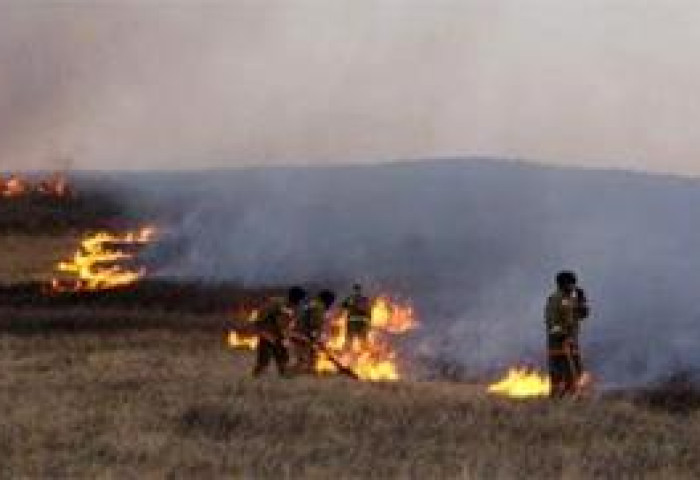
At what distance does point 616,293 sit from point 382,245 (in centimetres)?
2981

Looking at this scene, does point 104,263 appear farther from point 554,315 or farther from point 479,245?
point 554,315

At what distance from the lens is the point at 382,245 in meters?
73.9

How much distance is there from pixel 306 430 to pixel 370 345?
13211 millimetres

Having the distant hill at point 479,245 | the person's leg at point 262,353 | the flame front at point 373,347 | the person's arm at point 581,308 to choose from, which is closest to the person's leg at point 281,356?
the person's leg at point 262,353

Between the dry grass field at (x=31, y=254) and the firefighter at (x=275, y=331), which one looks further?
the dry grass field at (x=31, y=254)

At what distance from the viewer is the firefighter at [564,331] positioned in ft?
75.8

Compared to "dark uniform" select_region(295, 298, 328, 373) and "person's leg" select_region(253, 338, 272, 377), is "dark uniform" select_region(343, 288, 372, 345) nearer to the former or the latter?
"dark uniform" select_region(295, 298, 328, 373)

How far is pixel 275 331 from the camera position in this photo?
25.2 m

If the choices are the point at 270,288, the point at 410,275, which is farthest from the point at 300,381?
the point at 410,275

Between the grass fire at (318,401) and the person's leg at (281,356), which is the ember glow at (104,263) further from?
the person's leg at (281,356)

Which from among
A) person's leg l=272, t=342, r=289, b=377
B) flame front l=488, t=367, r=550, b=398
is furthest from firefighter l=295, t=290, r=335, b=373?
flame front l=488, t=367, r=550, b=398

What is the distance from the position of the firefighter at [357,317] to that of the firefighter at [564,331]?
23.2ft

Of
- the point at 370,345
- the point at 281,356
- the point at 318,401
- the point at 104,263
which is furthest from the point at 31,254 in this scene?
the point at 318,401

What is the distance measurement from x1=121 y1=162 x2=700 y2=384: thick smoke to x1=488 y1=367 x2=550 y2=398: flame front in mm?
1478
